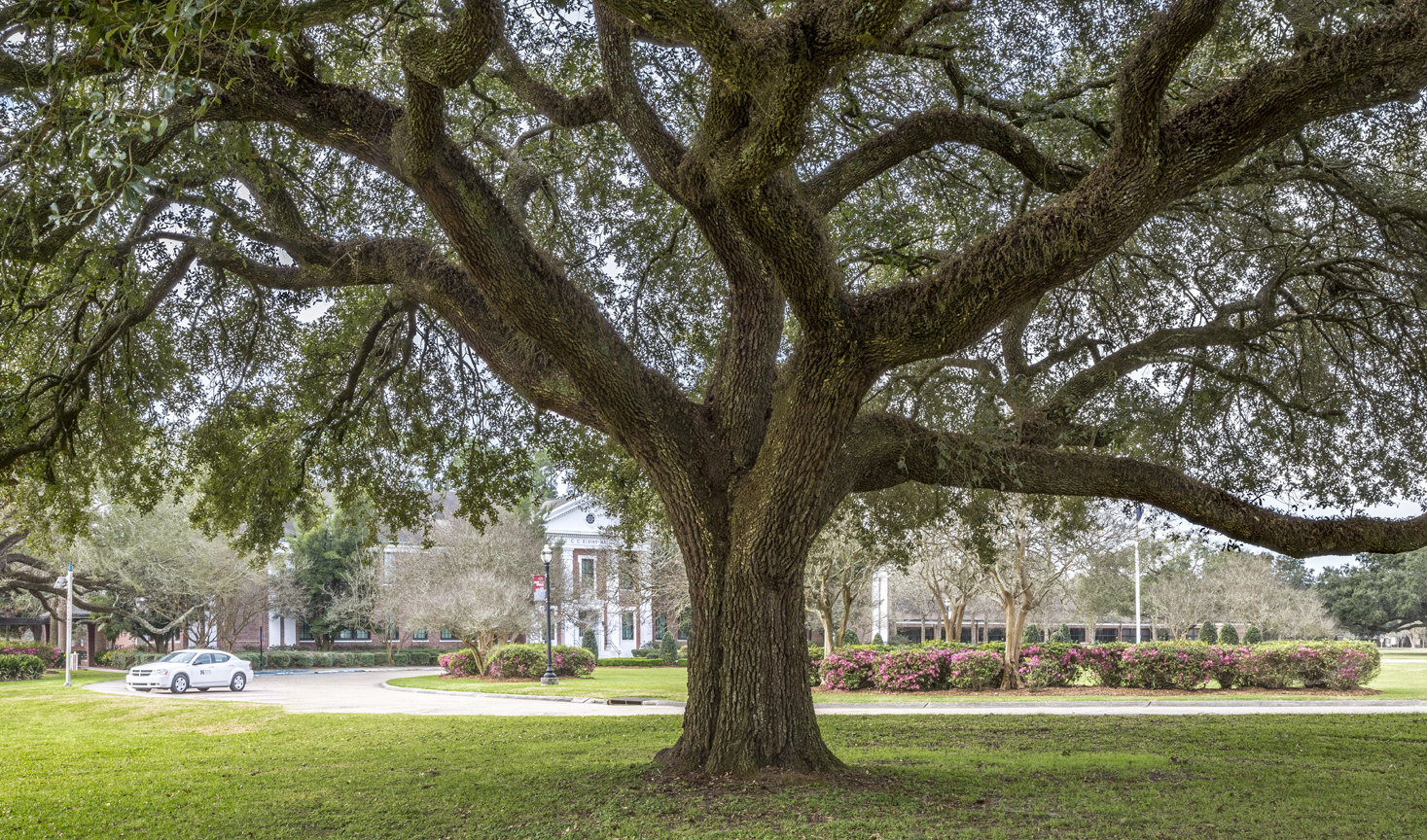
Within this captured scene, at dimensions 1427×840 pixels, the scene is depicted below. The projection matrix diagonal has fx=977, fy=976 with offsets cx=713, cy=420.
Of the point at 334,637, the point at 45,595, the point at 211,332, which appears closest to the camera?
the point at 211,332

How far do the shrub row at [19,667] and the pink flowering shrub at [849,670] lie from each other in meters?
25.3

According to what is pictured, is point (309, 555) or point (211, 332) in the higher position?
point (211, 332)

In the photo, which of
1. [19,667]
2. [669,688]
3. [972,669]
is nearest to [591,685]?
[669,688]

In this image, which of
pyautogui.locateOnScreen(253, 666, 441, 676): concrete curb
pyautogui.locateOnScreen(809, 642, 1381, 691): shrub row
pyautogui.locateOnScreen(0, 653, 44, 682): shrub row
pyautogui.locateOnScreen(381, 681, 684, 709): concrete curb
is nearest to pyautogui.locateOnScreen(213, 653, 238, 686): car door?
pyautogui.locateOnScreen(381, 681, 684, 709): concrete curb

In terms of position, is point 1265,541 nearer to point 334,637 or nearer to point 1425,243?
point 1425,243

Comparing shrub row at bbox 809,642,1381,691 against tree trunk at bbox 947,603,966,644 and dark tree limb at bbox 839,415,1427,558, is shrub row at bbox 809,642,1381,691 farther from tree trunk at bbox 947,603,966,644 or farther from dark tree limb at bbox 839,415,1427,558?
dark tree limb at bbox 839,415,1427,558

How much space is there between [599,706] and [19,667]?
21894mm

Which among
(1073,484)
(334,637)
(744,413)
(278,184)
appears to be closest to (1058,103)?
(1073,484)

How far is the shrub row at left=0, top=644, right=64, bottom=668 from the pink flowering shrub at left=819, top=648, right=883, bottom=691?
28240 mm

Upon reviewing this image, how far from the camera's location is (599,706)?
20.9 meters

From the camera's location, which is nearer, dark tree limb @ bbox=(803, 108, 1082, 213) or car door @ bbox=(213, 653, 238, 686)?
dark tree limb @ bbox=(803, 108, 1082, 213)

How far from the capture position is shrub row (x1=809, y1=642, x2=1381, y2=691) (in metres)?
22.2

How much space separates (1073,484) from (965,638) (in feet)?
166

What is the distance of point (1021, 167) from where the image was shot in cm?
868
